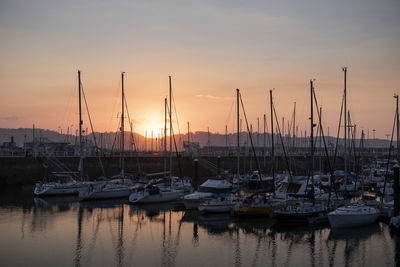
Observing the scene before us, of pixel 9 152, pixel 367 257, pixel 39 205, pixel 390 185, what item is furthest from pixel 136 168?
pixel 367 257

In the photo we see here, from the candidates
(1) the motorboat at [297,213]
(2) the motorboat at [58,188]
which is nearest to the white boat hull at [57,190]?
(2) the motorboat at [58,188]

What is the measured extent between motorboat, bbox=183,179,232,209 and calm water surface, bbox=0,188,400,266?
1476mm

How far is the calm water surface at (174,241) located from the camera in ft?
80.6

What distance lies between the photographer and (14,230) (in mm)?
31578

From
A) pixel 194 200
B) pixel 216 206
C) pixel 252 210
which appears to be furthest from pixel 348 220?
pixel 194 200

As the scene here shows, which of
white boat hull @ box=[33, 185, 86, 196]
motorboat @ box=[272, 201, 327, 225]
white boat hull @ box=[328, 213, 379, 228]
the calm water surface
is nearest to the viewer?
the calm water surface

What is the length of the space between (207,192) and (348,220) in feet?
45.4

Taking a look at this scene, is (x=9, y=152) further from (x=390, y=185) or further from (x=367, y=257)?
(x=367, y=257)

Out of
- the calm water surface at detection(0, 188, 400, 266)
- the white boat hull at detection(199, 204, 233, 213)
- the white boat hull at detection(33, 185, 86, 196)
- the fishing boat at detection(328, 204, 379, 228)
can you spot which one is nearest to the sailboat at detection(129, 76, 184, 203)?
the calm water surface at detection(0, 188, 400, 266)

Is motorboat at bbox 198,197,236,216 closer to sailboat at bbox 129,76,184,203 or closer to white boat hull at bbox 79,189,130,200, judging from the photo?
sailboat at bbox 129,76,184,203

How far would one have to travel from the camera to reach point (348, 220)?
3136 centimetres

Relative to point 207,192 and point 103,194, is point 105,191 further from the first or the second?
point 207,192

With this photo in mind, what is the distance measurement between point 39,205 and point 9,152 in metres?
31.4

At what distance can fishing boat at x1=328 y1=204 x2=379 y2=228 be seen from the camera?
3123 cm
